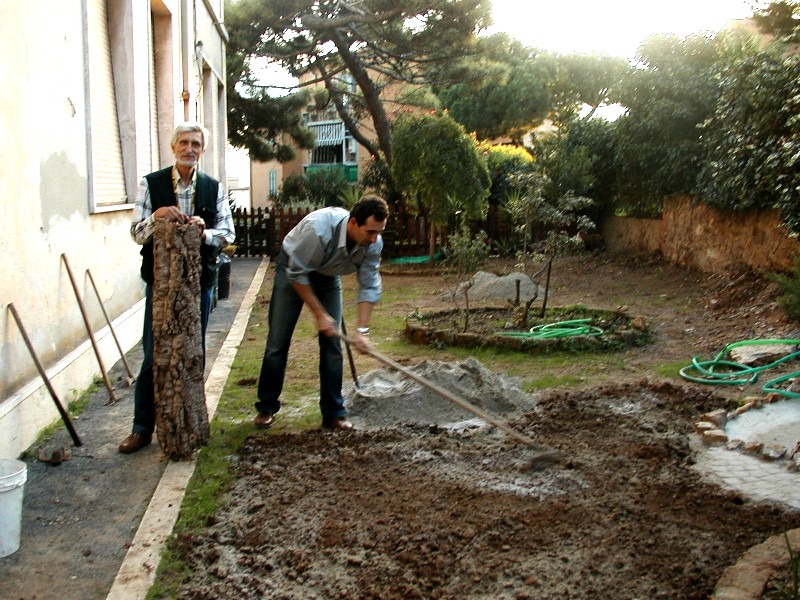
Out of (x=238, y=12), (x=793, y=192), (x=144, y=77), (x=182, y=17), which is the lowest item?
(x=793, y=192)

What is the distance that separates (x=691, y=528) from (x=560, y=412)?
7.03 ft

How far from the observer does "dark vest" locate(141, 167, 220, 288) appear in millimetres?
5445

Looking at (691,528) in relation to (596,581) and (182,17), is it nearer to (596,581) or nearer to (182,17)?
(596,581)

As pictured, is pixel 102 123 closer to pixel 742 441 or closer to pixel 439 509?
pixel 439 509

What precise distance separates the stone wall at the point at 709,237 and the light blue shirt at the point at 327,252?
682 centimetres

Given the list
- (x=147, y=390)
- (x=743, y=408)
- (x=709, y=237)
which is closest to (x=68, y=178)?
(x=147, y=390)

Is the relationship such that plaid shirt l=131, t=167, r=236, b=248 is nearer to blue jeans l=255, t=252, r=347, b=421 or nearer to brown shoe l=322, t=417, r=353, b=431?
blue jeans l=255, t=252, r=347, b=421

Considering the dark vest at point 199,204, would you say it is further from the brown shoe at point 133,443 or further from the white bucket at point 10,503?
the white bucket at point 10,503

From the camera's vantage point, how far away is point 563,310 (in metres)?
10.5

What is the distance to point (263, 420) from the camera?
236 inches

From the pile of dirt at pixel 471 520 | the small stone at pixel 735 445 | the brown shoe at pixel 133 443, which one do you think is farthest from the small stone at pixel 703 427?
the brown shoe at pixel 133 443

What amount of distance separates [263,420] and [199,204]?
60.7 inches

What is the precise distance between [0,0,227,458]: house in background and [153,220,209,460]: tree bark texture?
90cm

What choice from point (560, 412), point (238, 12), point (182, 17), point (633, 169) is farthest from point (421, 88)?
point (560, 412)
